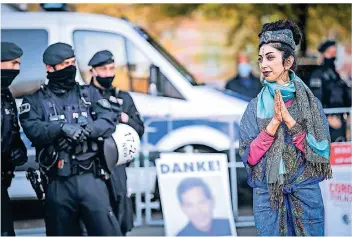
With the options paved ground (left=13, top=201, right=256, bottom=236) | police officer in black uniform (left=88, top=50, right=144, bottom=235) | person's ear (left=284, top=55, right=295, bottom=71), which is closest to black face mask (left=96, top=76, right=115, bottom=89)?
police officer in black uniform (left=88, top=50, right=144, bottom=235)

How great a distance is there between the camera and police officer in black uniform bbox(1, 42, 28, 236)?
6.67 meters

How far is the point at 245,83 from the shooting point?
36.7 ft

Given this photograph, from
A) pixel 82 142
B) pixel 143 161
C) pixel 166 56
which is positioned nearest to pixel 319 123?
pixel 82 142

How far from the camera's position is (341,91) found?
30.3 ft

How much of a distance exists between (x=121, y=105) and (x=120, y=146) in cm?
72

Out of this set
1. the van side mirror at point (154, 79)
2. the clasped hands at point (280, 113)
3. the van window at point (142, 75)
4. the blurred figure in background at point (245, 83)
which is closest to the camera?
the clasped hands at point (280, 113)

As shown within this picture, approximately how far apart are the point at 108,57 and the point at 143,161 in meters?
1.32

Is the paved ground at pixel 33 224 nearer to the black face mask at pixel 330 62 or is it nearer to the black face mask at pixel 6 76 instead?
the black face mask at pixel 6 76

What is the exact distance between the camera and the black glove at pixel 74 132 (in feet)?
20.9

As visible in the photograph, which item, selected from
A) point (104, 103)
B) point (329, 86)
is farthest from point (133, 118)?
point (329, 86)

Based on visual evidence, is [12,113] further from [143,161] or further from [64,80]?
[143,161]

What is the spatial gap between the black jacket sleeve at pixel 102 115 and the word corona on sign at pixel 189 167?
82 cm

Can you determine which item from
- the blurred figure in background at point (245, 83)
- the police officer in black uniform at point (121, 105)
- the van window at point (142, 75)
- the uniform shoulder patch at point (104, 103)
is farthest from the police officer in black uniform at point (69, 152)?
the blurred figure in background at point (245, 83)

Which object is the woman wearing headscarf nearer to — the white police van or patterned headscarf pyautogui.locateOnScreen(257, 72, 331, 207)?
patterned headscarf pyautogui.locateOnScreen(257, 72, 331, 207)
